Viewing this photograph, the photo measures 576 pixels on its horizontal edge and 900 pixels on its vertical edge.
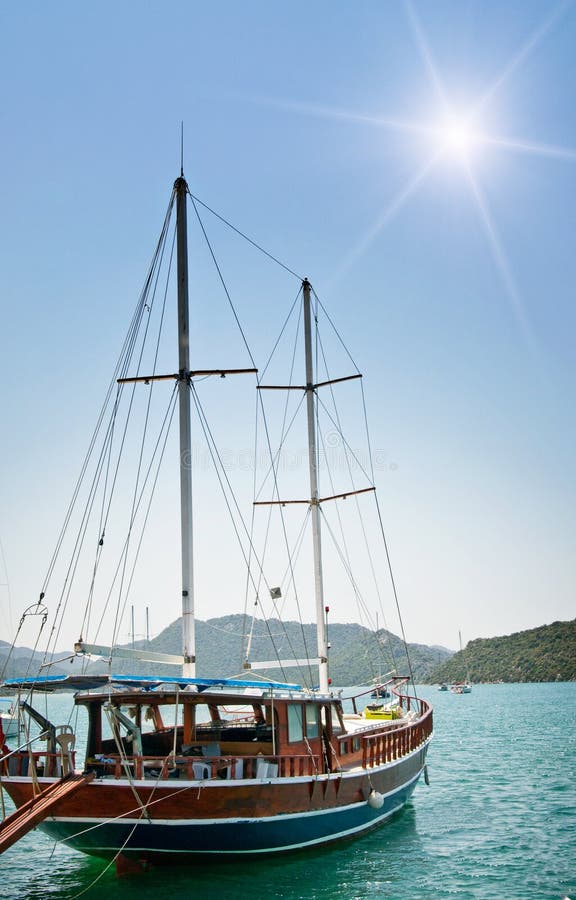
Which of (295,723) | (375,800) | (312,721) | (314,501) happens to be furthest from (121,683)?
(314,501)

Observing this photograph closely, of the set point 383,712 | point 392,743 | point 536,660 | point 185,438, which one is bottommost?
point 392,743

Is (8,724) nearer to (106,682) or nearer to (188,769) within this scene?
(106,682)

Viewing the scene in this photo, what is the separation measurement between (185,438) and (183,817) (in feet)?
30.4

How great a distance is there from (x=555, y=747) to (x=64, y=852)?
3167 centimetres

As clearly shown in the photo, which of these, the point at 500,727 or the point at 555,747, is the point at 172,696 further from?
the point at 500,727

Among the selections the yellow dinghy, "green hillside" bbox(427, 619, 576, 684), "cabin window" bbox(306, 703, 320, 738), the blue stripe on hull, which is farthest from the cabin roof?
"green hillside" bbox(427, 619, 576, 684)

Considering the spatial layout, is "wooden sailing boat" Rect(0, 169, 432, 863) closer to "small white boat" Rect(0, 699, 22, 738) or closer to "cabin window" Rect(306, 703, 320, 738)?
"cabin window" Rect(306, 703, 320, 738)

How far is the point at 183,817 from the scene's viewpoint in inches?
581

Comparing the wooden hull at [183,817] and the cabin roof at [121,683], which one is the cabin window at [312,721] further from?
the cabin roof at [121,683]

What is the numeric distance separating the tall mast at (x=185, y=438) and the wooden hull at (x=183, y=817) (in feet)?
12.1

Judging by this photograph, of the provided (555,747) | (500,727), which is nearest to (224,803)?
(555,747)

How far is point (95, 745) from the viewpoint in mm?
16953

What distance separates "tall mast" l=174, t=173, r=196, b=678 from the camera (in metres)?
18.6

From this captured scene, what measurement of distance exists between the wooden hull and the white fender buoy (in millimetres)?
2291
